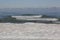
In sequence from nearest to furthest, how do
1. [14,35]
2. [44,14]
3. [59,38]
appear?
[59,38]
[14,35]
[44,14]

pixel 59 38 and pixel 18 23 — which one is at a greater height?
pixel 18 23

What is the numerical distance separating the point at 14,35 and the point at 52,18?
3.65 feet

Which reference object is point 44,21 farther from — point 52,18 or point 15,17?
point 15,17

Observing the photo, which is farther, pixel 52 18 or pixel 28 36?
pixel 52 18

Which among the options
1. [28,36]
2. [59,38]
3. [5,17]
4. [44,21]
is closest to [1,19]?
[5,17]

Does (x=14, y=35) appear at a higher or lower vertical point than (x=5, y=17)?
lower

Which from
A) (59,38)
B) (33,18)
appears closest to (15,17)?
(33,18)

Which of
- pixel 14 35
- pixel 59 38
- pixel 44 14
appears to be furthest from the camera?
pixel 44 14

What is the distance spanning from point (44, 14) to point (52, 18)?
211 mm

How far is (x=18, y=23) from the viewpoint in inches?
132

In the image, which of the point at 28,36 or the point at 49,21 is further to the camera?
the point at 49,21

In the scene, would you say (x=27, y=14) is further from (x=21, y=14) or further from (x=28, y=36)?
(x=28, y=36)

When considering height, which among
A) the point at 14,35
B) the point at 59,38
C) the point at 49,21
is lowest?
the point at 59,38

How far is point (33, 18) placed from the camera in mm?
3385
